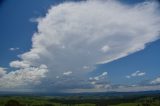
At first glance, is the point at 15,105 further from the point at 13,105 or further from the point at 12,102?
the point at 12,102

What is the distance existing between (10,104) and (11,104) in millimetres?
144

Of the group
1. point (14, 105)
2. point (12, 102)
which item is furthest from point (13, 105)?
point (12, 102)

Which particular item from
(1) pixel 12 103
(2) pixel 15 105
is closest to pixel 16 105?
(2) pixel 15 105

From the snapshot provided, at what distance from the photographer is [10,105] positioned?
12.6m

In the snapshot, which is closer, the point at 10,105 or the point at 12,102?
the point at 10,105

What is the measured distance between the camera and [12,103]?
13219mm

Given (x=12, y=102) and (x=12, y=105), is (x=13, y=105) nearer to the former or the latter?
(x=12, y=105)

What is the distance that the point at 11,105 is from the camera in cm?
1266

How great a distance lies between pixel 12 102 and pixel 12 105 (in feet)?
2.76

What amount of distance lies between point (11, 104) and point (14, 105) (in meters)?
0.48

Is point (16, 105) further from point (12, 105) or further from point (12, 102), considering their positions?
point (12, 102)

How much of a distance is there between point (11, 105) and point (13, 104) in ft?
0.83

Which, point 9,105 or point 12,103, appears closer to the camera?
point 9,105

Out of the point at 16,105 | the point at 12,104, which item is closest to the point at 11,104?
the point at 12,104
